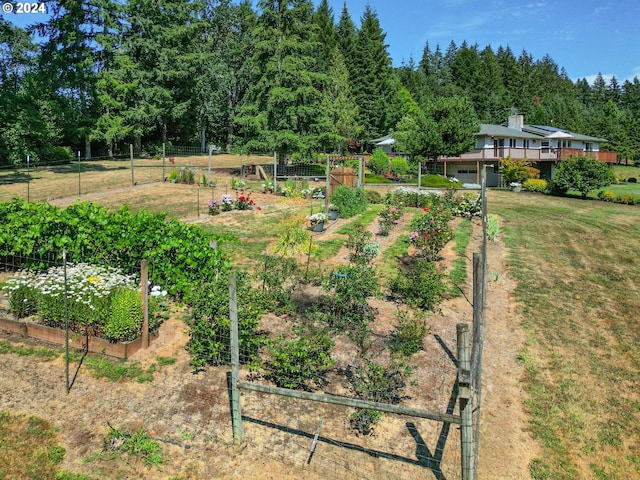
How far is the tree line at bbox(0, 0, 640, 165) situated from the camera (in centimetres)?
2766

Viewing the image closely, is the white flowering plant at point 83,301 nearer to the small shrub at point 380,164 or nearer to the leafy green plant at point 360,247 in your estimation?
the leafy green plant at point 360,247

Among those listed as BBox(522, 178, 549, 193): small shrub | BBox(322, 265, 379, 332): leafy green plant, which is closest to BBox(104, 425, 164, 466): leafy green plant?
BBox(322, 265, 379, 332): leafy green plant

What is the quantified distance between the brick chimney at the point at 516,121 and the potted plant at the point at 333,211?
33.4m

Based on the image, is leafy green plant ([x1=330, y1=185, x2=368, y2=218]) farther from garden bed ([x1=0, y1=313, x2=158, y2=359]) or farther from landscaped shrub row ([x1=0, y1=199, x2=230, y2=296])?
garden bed ([x1=0, y1=313, x2=158, y2=359])

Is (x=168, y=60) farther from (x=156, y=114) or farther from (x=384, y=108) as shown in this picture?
(x=384, y=108)

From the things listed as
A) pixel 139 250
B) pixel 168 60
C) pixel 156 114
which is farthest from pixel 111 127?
pixel 139 250

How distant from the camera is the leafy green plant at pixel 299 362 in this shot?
5.70m

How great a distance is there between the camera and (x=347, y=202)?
16922mm

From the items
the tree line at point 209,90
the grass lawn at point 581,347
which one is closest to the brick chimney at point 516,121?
the tree line at point 209,90

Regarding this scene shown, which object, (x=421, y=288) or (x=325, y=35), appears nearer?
(x=421, y=288)

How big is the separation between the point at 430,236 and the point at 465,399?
309 inches

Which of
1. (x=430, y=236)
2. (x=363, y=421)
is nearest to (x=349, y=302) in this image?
(x=363, y=421)

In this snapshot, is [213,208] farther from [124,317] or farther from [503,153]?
[503,153]

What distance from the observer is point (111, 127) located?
3475 cm
